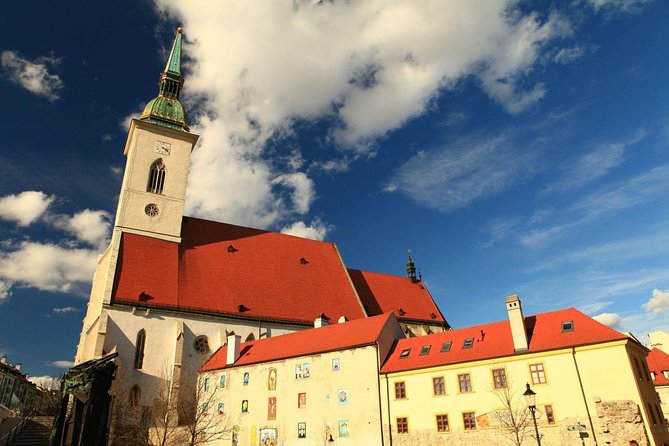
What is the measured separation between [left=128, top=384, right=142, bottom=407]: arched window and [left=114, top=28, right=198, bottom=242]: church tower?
12.3 m

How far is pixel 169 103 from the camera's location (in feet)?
150

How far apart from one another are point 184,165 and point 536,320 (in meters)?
31.3

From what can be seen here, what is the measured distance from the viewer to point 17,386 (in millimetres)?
69375

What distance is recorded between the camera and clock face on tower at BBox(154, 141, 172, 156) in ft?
141

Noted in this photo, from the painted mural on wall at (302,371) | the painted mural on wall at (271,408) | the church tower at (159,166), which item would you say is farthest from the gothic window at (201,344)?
the painted mural on wall at (302,371)

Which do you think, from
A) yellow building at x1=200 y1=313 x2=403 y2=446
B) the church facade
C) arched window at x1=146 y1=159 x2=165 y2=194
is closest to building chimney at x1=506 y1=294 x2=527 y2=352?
yellow building at x1=200 y1=313 x2=403 y2=446

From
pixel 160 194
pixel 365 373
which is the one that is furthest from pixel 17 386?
pixel 365 373

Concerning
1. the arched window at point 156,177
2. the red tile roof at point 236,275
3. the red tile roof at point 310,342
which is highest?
the arched window at point 156,177

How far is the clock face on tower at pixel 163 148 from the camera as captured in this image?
42.9 metres

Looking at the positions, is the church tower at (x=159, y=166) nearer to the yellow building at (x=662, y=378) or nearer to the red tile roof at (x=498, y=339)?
the red tile roof at (x=498, y=339)

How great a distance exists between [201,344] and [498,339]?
20.8m

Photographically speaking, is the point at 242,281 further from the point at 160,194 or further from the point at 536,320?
the point at 536,320

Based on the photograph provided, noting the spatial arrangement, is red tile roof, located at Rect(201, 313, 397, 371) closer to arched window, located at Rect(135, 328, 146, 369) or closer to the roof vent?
arched window, located at Rect(135, 328, 146, 369)

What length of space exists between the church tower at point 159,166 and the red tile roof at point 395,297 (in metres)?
17.4
